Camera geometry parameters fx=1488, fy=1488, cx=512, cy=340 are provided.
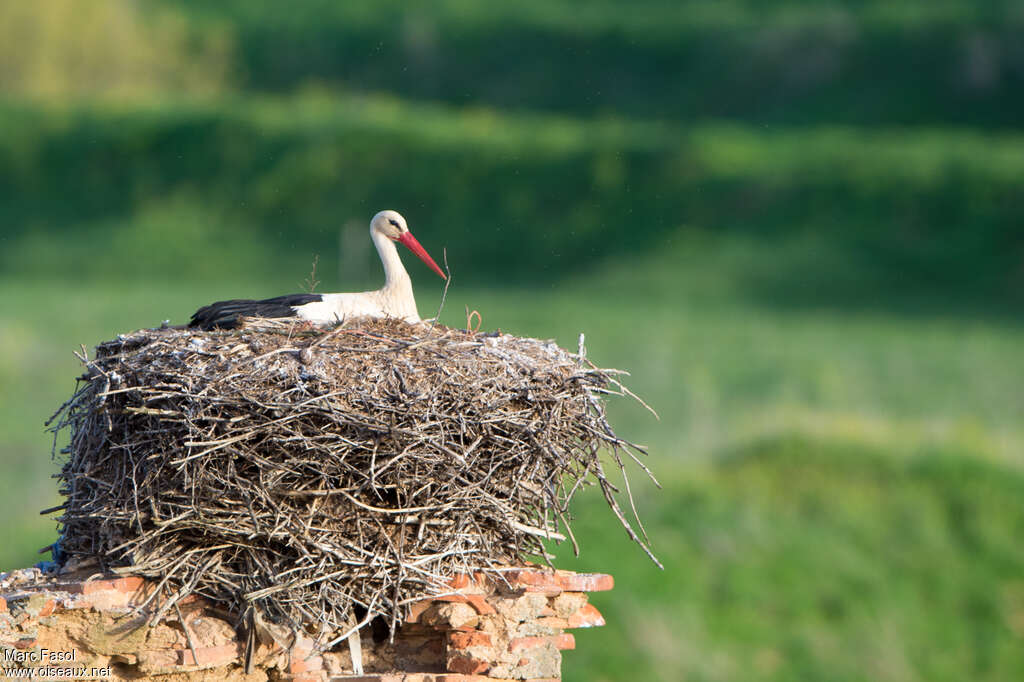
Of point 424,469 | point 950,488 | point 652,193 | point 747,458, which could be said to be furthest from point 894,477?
point 652,193

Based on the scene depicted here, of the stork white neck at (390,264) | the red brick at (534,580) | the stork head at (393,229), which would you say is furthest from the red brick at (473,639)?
the stork head at (393,229)

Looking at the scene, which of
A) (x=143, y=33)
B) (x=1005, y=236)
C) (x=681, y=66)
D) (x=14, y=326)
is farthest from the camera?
(x=143, y=33)

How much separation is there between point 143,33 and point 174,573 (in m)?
55.5

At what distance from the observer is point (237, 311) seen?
681 cm

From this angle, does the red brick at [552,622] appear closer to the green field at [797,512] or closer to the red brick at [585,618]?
the red brick at [585,618]

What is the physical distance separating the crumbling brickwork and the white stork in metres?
1.36

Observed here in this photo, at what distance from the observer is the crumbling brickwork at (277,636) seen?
5707mm

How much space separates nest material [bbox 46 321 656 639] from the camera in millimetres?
5777

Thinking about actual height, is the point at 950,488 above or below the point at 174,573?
above

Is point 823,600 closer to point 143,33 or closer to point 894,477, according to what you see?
point 894,477

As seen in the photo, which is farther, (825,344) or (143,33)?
(143,33)

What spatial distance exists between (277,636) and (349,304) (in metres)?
1.94

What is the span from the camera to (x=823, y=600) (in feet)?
64.5

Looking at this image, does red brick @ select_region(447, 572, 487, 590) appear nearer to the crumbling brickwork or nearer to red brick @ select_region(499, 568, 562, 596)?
the crumbling brickwork
